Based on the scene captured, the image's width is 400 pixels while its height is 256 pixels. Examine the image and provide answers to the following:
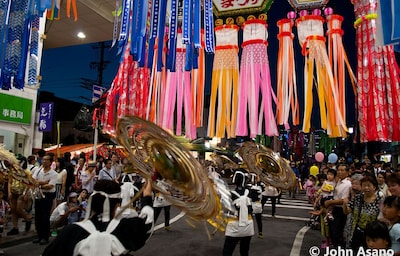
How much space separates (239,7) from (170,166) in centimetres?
516

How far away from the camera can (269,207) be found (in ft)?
38.4

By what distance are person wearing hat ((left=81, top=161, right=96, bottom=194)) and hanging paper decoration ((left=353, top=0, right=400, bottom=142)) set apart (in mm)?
5848

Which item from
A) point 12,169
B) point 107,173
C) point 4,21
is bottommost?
point 107,173

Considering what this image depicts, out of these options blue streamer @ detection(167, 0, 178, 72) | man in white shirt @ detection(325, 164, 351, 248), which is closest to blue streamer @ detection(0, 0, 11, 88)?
blue streamer @ detection(167, 0, 178, 72)

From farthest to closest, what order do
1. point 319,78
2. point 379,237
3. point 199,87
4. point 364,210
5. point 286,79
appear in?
1. point 199,87
2. point 286,79
3. point 319,78
4. point 364,210
5. point 379,237

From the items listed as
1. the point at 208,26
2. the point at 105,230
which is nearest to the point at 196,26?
the point at 208,26

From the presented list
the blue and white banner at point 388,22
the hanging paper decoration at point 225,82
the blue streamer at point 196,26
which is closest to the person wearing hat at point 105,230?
the blue and white banner at point 388,22

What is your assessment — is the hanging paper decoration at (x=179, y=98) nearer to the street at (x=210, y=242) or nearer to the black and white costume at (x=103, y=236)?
the street at (x=210, y=242)

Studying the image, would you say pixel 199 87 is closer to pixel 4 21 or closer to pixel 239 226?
pixel 239 226

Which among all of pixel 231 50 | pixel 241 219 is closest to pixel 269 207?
pixel 231 50

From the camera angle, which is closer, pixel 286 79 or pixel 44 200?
pixel 44 200

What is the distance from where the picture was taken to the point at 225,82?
20.6 feet

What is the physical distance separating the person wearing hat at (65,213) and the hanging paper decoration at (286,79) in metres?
4.11

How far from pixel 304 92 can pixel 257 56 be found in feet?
3.65
